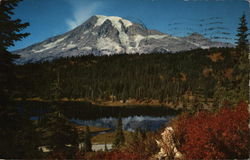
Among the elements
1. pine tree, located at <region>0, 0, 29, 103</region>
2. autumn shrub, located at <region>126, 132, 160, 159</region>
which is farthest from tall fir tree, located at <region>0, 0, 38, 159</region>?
autumn shrub, located at <region>126, 132, 160, 159</region>

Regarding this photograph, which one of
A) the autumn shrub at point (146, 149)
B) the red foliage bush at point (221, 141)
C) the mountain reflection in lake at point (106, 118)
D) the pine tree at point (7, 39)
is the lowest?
the mountain reflection in lake at point (106, 118)

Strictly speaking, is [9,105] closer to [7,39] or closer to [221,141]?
[7,39]

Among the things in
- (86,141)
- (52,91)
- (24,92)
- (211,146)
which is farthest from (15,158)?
(86,141)

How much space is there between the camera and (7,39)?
1207 cm

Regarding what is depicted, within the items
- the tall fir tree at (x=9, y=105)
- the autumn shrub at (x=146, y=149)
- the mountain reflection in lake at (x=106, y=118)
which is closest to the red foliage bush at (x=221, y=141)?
the autumn shrub at (x=146, y=149)

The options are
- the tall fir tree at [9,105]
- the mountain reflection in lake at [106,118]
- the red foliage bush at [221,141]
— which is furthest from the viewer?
the mountain reflection in lake at [106,118]

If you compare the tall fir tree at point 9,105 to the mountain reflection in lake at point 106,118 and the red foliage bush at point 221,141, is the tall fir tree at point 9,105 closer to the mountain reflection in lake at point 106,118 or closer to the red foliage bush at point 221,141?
the red foliage bush at point 221,141

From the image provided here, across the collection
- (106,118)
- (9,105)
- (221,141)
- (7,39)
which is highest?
(7,39)

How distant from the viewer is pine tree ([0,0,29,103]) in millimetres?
12047

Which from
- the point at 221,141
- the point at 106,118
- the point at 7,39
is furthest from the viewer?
the point at 106,118

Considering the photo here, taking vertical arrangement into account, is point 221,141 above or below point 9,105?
below

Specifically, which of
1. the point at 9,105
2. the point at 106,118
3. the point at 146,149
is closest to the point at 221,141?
the point at 146,149

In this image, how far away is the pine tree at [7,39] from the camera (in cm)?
1205

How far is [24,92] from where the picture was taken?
12562mm
